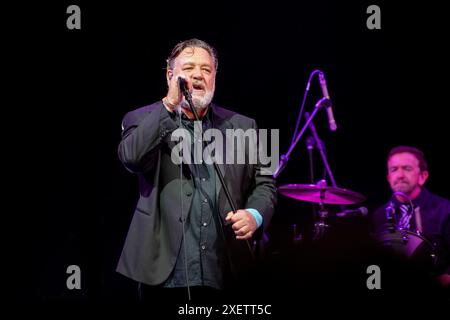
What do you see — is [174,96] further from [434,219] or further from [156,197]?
[434,219]

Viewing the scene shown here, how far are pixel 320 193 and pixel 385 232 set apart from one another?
53 centimetres

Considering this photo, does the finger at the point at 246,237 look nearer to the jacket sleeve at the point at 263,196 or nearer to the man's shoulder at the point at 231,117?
the jacket sleeve at the point at 263,196

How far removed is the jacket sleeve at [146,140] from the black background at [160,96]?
1.67m

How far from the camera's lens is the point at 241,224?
7.23 feet

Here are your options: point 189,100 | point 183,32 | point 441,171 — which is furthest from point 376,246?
point 441,171

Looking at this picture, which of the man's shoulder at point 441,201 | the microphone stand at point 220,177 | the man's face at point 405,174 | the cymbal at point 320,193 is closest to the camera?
the microphone stand at point 220,177

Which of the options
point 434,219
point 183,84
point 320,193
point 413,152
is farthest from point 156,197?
point 413,152

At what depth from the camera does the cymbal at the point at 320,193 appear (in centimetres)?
384

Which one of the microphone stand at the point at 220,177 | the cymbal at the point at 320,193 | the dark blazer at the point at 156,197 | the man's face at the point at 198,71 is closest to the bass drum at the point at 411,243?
the cymbal at the point at 320,193

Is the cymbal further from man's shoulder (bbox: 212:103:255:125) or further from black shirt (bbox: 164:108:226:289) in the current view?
black shirt (bbox: 164:108:226:289)

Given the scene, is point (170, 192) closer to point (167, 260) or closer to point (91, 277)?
point (167, 260)

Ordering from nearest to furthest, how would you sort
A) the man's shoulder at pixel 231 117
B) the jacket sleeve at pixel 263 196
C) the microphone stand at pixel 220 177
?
the microphone stand at pixel 220 177 < the jacket sleeve at pixel 263 196 < the man's shoulder at pixel 231 117

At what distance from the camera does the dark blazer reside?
7.50 ft

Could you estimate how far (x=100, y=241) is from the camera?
4039 mm
